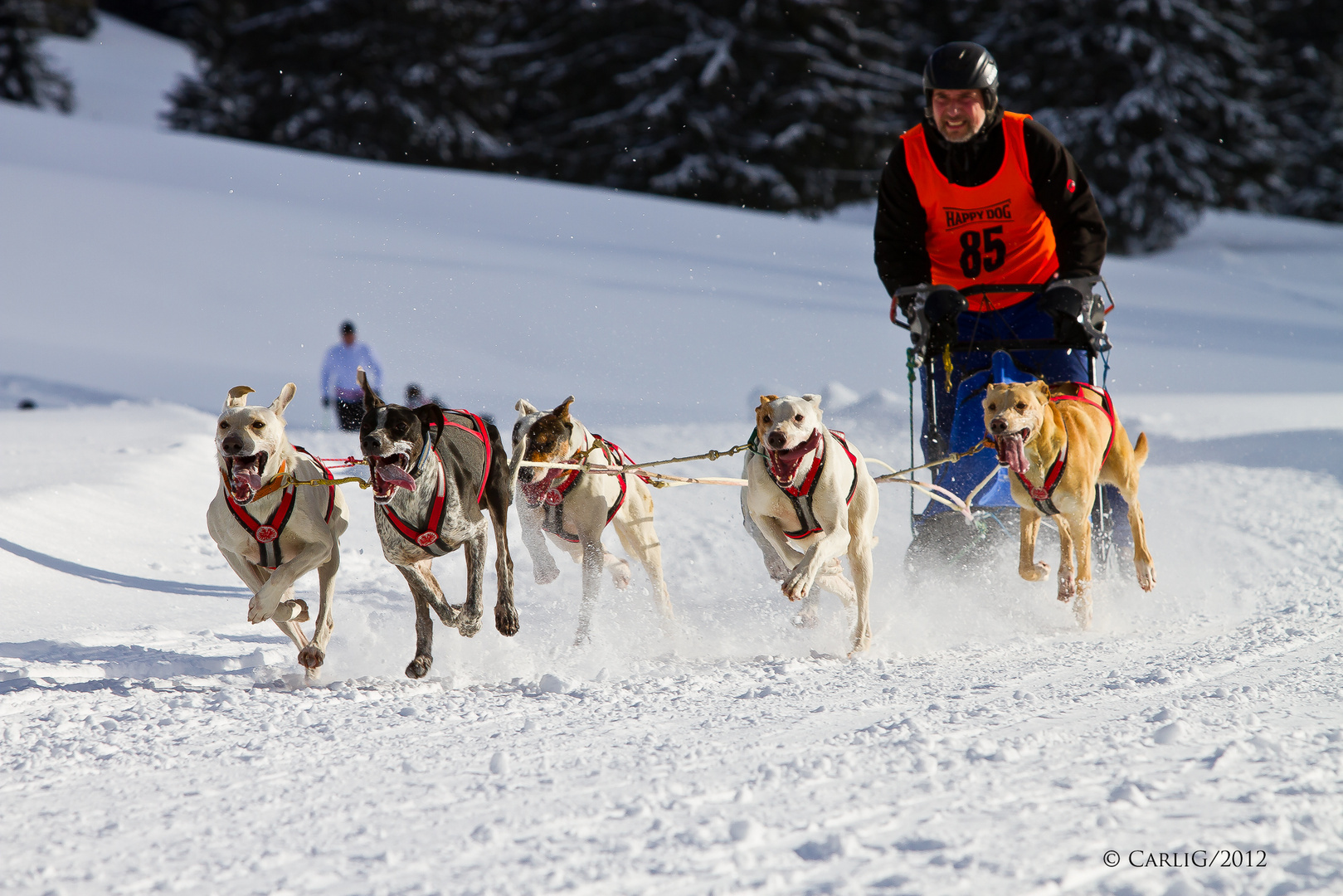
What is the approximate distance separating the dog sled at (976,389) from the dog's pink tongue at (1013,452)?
325mm

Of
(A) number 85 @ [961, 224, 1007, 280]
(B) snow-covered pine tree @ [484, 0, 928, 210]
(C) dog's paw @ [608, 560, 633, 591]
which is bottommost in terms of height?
(C) dog's paw @ [608, 560, 633, 591]

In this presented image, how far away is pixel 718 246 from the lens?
1822cm

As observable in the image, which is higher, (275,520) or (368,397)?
(368,397)

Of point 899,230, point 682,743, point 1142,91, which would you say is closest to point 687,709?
point 682,743

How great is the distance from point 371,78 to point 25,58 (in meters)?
13.5

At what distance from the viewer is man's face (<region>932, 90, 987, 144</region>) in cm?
422

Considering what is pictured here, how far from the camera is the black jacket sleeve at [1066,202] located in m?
4.36

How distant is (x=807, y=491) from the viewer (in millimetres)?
3764

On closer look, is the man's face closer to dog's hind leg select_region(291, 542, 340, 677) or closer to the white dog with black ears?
the white dog with black ears

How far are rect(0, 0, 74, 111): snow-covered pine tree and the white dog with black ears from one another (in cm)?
3435

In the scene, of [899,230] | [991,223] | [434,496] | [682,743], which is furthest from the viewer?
[899,230]

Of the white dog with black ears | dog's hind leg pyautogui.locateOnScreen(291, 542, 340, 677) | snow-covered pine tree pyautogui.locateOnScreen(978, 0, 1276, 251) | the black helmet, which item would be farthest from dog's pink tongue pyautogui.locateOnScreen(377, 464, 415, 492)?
snow-covered pine tree pyautogui.locateOnScreen(978, 0, 1276, 251)

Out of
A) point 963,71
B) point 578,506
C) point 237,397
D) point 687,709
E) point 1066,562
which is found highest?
point 963,71

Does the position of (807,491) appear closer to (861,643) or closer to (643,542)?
(861,643)
